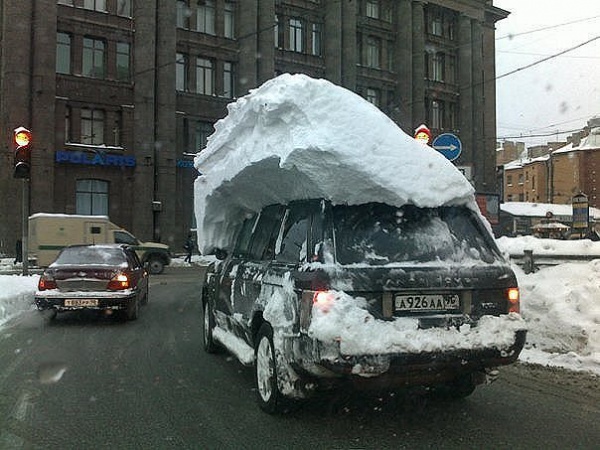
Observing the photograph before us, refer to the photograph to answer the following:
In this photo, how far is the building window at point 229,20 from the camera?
39375mm

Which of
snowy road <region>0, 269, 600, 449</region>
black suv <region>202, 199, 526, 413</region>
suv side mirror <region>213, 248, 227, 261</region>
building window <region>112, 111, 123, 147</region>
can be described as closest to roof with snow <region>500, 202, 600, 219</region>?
building window <region>112, 111, 123, 147</region>

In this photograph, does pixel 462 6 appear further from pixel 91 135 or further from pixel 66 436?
pixel 66 436

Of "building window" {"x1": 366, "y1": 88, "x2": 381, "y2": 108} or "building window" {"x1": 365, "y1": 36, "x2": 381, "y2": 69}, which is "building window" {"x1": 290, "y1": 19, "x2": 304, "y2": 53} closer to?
"building window" {"x1": 365, "y1": 36, "x2": 381, "y2": 69}

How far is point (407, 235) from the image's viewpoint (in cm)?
493

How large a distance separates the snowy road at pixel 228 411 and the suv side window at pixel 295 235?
4.26 feet

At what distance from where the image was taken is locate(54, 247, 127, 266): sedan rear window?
35.1 feet

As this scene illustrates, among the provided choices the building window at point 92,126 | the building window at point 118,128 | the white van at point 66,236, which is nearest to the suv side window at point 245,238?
the white van at point 66,236

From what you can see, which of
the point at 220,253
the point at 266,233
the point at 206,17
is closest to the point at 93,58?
the point at 206,17

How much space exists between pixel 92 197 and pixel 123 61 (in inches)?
318

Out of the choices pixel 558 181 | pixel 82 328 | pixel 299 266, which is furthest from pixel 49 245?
pixel 558 181

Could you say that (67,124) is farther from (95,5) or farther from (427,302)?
(427,302)

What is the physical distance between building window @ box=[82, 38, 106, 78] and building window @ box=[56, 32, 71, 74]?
0.80 m

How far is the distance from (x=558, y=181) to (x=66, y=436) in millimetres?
82270

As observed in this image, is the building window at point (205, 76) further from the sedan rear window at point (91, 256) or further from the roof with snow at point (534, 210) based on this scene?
the roof with snow at point (534, 210)
